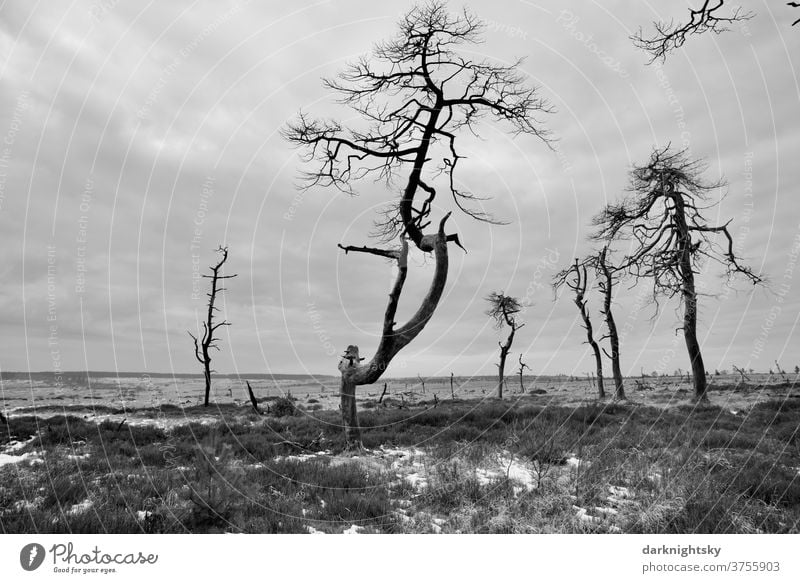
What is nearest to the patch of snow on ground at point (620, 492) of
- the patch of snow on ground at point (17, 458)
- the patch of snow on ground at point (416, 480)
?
the patch of snow on ground at point (416, 480)

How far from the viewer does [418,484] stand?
719 cm

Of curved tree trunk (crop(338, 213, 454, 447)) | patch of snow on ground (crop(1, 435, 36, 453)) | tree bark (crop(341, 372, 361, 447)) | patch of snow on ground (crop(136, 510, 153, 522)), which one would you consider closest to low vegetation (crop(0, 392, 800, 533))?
patch of snow on ground (crop(136, 510, 153, 522))

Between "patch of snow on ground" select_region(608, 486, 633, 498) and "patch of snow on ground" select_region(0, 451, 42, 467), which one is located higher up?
"patch of snow on ground" select_region(608, 486, 633, 498)

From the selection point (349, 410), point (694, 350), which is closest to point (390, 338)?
point (349, 410)

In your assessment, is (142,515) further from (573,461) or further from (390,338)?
(573,461)

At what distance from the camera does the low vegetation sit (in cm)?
528

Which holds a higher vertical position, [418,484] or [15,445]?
[418,484]

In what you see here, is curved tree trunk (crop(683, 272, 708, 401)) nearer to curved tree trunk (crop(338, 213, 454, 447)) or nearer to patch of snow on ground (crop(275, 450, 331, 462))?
curved tree trunk (crop(338, 213, 454, 447))

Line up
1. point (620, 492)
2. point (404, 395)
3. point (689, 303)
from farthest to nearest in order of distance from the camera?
1. point (404, 395)
2. point (689, 303)
3. point (620, 492)

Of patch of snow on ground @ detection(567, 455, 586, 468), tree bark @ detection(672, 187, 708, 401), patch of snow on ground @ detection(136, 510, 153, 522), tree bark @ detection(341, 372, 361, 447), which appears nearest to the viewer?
patch of snow on ground @ detection(136, 510, 153, 522)

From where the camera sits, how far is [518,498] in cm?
603

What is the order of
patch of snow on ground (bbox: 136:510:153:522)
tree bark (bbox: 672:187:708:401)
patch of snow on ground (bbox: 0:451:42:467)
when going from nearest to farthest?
1. patch of snow on ground (bbox: 136:510:153:522)
2. patch of snow on ground (bbox: 0:451:42:467)
3. tree bark (bbox: 672:187:708:401)

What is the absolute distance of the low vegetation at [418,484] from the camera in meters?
5.28

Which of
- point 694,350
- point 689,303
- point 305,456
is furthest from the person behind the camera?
point 694,350
